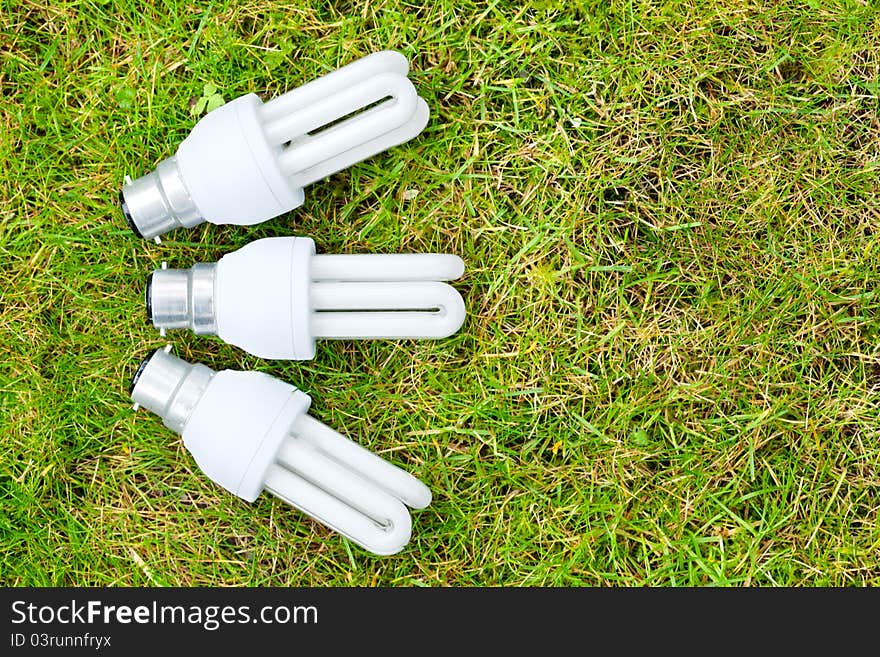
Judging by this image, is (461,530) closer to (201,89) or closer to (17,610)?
(17,610)

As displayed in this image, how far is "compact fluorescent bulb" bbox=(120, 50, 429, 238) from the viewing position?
146 centimetres

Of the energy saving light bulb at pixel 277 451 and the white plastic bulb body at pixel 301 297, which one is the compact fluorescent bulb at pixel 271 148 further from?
the energy saving light bulb at pixel 277 451

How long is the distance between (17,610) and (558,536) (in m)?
1.27

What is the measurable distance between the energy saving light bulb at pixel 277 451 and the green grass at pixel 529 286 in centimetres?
17

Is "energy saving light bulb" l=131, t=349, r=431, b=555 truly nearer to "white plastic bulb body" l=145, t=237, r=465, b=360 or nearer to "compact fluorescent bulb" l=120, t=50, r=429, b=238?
"white plastic bulb body" l=145, t=237, r=465, b=360

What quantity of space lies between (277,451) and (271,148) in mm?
587

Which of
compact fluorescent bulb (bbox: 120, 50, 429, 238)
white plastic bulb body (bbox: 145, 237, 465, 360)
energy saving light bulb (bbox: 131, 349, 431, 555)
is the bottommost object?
energy saving light bulb (bbox: 131, 349, 431, 555)

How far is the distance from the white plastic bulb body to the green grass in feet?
0.65

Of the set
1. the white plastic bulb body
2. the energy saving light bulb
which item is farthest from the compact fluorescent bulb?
the energy saving light bulb

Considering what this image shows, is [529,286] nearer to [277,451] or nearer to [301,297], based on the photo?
[301,297]

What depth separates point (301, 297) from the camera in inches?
57.7

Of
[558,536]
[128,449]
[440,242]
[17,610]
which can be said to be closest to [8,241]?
[128,449]

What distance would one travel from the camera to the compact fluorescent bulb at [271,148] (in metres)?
1.46

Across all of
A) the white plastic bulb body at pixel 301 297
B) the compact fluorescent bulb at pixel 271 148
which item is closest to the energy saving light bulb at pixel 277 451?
the white plastic bulb body at pixel 301 297
